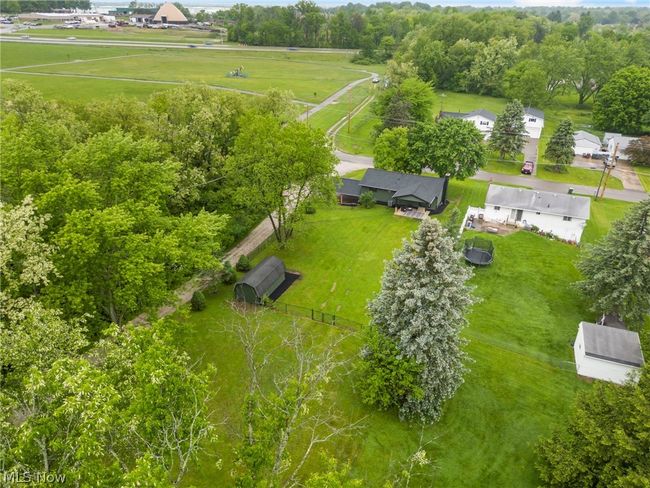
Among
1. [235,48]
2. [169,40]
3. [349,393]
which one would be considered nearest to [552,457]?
[349,393]

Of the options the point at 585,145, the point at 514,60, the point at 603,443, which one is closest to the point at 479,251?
the point at 603,443

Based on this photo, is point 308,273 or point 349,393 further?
point 308,273

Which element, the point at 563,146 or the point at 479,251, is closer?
the point at 479,251

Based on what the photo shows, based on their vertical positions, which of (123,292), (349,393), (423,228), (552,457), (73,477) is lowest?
(349,393)

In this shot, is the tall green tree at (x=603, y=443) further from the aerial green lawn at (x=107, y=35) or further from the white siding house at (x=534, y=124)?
the aerial green lawn at (x=107, y=35)

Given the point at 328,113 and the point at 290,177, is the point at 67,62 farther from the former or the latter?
the point at 290,177

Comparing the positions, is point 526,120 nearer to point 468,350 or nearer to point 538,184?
point 538,184
